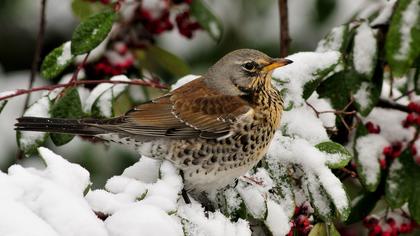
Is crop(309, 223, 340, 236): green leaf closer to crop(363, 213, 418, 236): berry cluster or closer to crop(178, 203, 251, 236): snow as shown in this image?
crop(178, 203, 251, 236): snow

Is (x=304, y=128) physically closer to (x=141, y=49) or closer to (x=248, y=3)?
(x=141, y=49)

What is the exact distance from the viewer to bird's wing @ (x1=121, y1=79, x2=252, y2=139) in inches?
115

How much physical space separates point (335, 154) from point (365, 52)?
0.61 meters

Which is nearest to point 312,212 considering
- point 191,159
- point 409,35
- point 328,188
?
point 328,188

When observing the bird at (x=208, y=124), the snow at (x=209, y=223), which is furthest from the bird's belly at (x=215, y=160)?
the snow at (x=209, y=223)

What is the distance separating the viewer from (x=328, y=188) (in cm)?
262

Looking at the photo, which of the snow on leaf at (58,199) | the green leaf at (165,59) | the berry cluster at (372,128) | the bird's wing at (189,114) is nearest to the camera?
the snow on leaf at (58,199)

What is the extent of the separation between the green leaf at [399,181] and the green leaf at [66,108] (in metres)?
1.20

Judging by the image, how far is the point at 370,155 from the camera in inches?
123

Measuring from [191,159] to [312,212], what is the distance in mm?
445

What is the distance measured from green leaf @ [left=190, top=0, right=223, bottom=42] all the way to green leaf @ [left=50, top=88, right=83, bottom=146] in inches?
31.6

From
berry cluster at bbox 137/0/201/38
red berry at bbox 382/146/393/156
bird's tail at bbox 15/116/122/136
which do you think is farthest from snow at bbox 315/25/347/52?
bird's tail at bbox 15/116/122/136

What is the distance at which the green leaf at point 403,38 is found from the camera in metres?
2.95

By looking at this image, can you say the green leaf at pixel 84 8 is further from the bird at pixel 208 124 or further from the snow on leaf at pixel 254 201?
the snow on leaf at pixel 254 201
